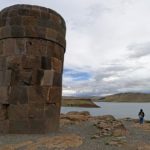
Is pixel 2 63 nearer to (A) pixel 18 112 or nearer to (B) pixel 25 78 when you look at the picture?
(B) pixel 25 78

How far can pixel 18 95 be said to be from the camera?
44.0ft

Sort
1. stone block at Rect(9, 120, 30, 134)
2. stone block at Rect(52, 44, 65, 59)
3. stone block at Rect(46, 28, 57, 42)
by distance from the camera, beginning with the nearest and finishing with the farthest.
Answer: stone block at Rect(9, 120, 30, 134), stone block at Rect(46, 28, 57, 42), stone block at Rect(52, 44, 65, 59)

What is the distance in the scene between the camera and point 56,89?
14219 millimetres

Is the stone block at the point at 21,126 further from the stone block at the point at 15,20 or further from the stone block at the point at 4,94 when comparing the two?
the stone block at the point at 15,20

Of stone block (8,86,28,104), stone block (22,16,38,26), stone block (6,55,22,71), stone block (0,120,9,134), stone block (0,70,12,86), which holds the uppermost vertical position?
stone block (22,16,38,26)

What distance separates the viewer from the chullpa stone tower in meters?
13.4

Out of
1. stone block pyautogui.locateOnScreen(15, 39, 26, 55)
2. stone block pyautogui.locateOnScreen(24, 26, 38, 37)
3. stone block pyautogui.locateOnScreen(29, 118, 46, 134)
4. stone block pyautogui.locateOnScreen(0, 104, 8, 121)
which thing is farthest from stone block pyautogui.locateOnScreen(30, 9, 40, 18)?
stone block pyautogui.locateOnScreen(29, 118, 46, 134)

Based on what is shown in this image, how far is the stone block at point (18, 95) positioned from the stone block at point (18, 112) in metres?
0.18

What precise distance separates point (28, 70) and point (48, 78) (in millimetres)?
992

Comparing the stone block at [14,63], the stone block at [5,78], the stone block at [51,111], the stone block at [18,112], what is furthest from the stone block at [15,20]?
the stone block at [51,111]

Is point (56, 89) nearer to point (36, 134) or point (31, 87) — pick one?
point (31, 87)

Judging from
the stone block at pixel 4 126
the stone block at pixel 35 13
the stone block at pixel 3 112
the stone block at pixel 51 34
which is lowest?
the stone block at pixel 4 126

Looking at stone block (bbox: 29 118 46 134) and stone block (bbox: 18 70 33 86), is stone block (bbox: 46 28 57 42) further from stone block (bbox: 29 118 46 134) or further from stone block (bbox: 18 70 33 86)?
stone block (bbox: 29 118 46 134)

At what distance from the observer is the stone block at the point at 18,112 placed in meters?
13.3
